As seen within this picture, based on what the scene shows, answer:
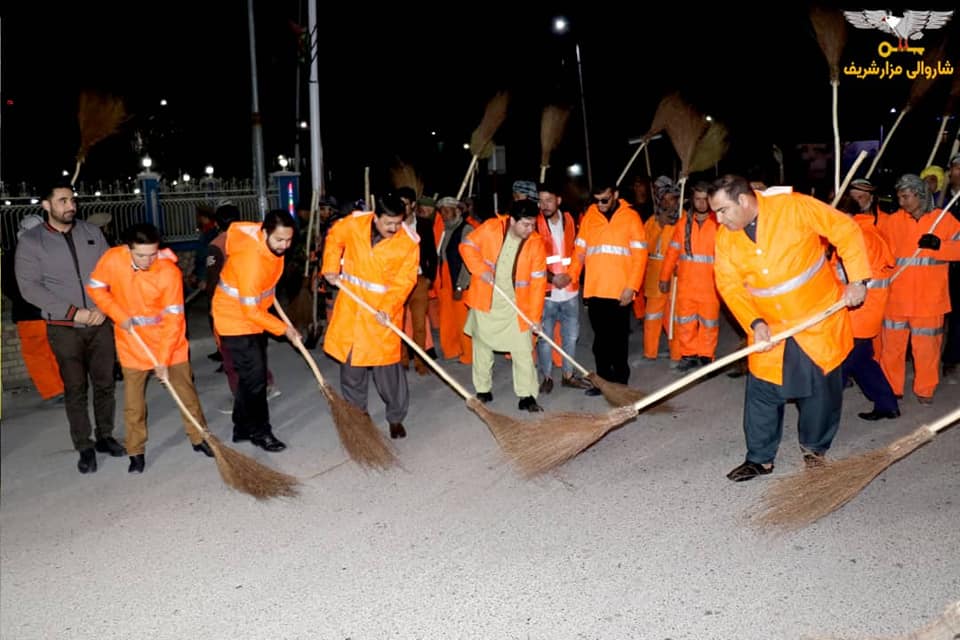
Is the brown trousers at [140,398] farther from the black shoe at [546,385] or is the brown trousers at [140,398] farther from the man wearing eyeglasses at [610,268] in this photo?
the man wearing eyeglasses at [610,268]

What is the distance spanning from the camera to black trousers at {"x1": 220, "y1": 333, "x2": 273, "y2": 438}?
5668 mm

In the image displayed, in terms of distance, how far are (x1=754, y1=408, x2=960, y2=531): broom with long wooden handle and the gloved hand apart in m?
2.50

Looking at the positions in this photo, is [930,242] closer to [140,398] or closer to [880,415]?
[880,415]

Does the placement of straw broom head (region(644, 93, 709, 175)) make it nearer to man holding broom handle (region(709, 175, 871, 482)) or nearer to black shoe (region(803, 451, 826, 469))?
man holding broom handle (region(709, 175, 871, 482))

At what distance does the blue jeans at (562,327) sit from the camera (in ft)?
23.3

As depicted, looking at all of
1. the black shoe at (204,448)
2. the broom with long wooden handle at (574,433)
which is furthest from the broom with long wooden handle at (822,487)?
the black shoe at (204,448)

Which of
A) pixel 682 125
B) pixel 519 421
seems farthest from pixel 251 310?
pixel 682 125

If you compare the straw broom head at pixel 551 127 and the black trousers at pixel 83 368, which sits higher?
the straw broom head at pixel 551 127

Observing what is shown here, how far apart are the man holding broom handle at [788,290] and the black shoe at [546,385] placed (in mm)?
2433

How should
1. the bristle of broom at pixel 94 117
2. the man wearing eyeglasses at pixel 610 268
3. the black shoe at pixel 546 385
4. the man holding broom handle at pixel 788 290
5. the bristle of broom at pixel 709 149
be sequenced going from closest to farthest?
the man holding broom handle at pixel 788 290, the bristle of broom at pixel 94 117, the man wearing eyeglasses at pixel 610 268, the black shoe at pixel 546 385, the bristle of broom at pixel 709 149

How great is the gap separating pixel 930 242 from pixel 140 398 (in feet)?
18.3

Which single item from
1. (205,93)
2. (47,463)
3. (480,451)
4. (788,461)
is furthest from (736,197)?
(205,93)

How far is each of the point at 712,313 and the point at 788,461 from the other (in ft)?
8.17

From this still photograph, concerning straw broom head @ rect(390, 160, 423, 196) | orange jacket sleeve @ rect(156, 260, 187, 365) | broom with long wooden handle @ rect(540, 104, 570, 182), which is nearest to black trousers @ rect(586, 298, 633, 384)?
broom with long wooden handle @ rect(540, 104, 570, 182)
